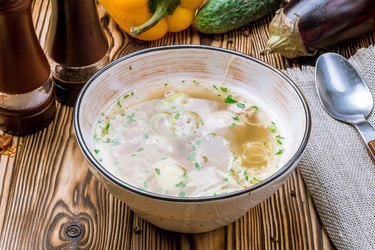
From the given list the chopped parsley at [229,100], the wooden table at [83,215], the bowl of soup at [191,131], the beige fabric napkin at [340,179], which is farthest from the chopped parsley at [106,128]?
the beige fabric napkin at [340,179]

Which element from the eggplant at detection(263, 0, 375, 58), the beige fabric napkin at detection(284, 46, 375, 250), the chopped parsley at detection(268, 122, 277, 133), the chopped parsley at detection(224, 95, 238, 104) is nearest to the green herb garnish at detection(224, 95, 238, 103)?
the chopped parsley at detection(224, 95, 238, 104)

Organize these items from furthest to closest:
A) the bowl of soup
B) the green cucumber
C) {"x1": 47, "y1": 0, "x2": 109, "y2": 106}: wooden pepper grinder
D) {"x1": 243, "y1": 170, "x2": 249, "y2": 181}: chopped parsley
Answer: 1. the green cucumber
2. {"x1": 47, "y1": 0, "x2": 109, "y2": 106}: wooden pepper grinder
3. {"x1": 243, "y1": 170, "x2": 249, "y2": 181}: chopped parsley
4. the bowl of soup

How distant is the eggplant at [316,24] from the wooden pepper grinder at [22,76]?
723 millimetres

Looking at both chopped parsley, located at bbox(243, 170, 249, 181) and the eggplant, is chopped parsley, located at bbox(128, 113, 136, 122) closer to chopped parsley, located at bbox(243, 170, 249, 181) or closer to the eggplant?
chopped parsley, located at bbox(243, 170, 249, 181)

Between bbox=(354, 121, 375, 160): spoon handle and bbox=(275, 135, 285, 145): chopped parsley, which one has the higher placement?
bbox=(275, 135, 285, 145): chopped parsley

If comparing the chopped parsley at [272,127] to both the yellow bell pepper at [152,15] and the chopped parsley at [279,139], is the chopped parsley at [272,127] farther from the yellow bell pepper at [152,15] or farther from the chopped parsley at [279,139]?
the yellow bell pepper at [152,15]

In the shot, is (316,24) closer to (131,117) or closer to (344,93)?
(344,93)

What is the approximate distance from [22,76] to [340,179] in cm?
81

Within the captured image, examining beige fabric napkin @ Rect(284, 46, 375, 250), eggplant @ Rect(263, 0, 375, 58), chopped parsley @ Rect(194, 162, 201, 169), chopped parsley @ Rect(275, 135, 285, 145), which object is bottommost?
beige fabric napkin @ Rect(284, 46, 375, 250)

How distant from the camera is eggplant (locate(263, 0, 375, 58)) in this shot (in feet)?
6.15

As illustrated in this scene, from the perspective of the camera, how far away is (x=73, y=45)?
5.39ft

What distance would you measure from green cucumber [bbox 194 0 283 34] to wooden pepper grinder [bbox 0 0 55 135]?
0.60 meters

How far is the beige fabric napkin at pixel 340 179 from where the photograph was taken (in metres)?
1.37

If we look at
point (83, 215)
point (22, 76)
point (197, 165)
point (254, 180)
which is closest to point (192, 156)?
point (197, 165)
